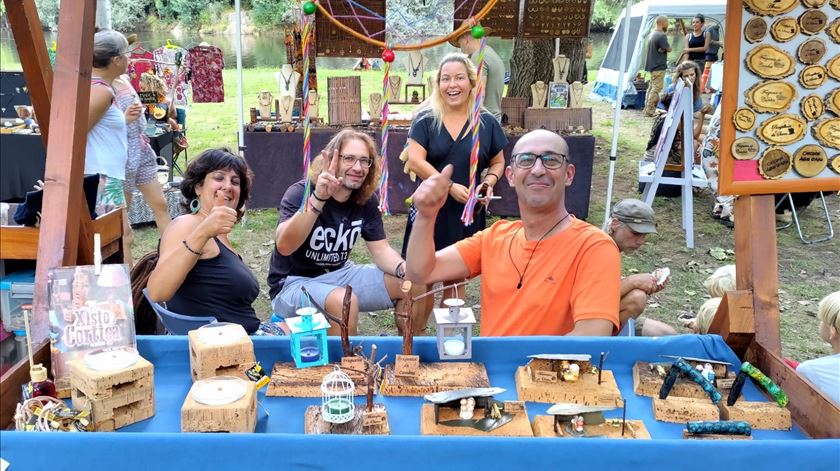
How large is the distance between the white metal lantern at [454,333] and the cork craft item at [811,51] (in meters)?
1.17

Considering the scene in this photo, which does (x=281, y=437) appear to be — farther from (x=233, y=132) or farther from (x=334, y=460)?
(x=233, y=132)

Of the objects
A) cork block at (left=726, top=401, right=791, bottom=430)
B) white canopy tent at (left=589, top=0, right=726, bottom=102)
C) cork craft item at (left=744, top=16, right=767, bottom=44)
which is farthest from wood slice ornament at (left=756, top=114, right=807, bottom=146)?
white canopy tent at (left=589, top=0, right=726, bottom=102)

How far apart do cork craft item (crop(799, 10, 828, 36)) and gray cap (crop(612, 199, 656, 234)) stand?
47.9 inches

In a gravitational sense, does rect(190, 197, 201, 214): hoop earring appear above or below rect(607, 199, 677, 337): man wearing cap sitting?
above

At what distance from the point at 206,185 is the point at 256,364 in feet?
3.42

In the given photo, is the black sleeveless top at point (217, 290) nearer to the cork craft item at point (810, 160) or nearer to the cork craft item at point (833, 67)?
the cork craft item at point (810, 160)

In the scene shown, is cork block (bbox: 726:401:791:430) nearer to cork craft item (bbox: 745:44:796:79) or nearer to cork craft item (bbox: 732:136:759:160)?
cork craft item (bbox: 732:136:759:160)

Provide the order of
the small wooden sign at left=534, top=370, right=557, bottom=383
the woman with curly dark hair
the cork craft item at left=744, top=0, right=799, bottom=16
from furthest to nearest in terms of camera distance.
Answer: the woman with curly dark hair, the cork craft item at left=744, top=0, right=799, bottom=16, the small wooden sign at left=534, top=370, right=557, bottom=383

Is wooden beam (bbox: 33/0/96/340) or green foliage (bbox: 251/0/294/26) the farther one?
green foliage (bbox: 251/0/294/26)

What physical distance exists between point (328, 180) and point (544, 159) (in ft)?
2.88

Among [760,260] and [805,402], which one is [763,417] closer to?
[805,402]

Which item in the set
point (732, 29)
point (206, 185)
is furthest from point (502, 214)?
point (732, 29)

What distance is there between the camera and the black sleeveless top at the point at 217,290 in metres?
2.36

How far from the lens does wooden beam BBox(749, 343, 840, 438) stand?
147 cm
